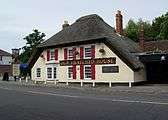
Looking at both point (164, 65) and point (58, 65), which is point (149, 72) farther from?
point (58, 65)

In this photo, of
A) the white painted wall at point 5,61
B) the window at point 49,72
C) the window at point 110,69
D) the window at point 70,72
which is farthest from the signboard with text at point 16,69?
the white painted wall at point 5,61

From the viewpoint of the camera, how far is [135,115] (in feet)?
41.6

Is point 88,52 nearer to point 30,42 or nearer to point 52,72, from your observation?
point 52,72

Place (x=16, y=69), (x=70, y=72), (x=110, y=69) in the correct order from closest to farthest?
(x=110, y=69) → (x=70, y=72) → (x=16, y=69)

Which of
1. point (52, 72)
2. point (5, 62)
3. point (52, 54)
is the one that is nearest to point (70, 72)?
point (52, 72)

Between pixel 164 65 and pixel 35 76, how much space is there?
666 inches

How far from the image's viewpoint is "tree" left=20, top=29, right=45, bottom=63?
63625mm

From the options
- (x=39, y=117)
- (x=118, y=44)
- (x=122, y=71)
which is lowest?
(x=39, y=117)

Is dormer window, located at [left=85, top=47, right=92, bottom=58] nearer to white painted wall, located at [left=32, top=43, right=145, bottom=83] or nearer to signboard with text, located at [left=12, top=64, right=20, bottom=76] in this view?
white painted wall, located at [left=32, top=43, right=145, bottom=83]

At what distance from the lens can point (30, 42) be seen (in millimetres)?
65000

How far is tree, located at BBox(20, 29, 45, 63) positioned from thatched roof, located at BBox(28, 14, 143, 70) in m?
20.9

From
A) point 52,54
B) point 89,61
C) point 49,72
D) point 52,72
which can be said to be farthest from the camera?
point 49,72

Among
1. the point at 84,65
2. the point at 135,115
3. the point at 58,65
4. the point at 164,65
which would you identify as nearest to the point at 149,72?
the point at 164,65

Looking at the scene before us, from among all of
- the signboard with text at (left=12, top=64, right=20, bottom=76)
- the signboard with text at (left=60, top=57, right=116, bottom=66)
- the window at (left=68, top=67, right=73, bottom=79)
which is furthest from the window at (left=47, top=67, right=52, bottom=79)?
the signboard with text at (left=12, top=64, right=20, bottom=76)
